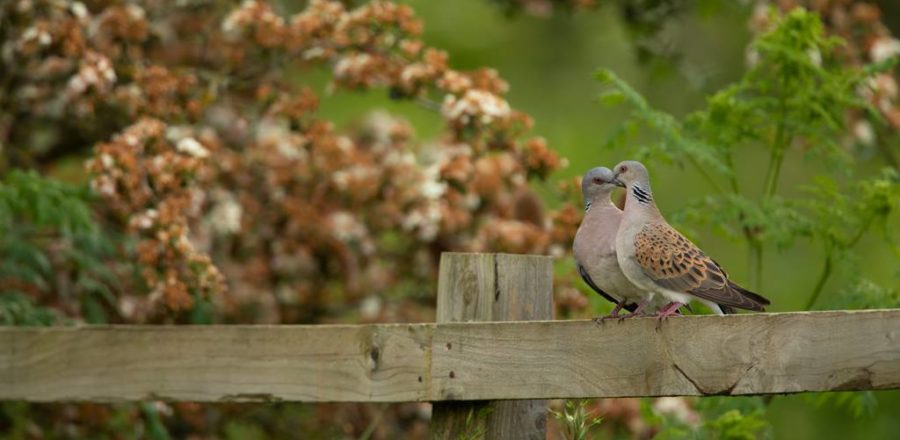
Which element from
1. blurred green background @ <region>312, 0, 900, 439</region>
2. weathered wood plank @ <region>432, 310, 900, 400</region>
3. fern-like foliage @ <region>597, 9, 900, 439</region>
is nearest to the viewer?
weathered wood plank @ <region>432, 310, 900, 400</region>

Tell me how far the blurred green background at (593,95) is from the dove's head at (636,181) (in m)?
5.44

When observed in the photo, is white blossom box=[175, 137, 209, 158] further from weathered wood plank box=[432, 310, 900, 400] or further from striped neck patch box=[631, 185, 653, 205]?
striped neck patch box=[631, 185, 653, 205]

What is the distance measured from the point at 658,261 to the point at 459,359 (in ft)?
1.86

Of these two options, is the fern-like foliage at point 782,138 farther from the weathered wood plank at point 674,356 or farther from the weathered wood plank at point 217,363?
the weathered wood plank at point 217,363

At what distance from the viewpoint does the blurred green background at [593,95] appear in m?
8.76

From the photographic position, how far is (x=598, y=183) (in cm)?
313

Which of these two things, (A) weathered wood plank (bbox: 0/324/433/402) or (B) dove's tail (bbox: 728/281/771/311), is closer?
(B) dove's tail (bbox: 728/281/771/311)

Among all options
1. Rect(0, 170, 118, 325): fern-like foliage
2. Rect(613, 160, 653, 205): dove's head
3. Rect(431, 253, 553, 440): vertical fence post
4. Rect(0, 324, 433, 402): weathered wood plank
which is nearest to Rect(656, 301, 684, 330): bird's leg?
Rect(613, 160, 653, 205): dove's head

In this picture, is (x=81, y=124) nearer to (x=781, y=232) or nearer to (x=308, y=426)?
(x=308, y=426)

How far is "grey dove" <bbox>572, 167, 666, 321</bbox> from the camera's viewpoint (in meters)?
3.14

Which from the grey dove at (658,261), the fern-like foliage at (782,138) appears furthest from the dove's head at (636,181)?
the fern-like foliage at (782,138)

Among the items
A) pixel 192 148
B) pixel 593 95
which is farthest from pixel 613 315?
pixel 593 95

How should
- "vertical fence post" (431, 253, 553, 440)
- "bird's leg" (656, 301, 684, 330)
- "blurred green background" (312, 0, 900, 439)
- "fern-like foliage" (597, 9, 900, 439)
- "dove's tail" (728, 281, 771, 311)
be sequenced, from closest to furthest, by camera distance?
"bird's leg" (656, 301, 684, 330) < "dove's tail" (728, 281, 771, 311) < "vertical fence post" (431, 253, 553, 440) < "fern-like foliage" (597, 9, 900, 439) < "blurred green background" (312, 0, 900, 439)

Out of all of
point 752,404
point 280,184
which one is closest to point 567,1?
point 280,184
